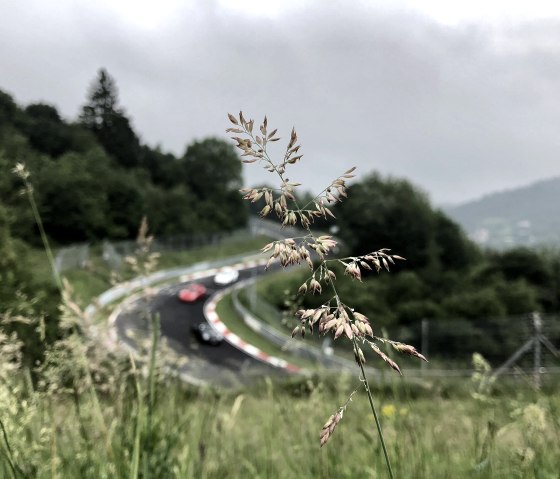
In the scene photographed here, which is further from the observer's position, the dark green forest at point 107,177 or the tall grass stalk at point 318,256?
the dark green forest at point 107,177

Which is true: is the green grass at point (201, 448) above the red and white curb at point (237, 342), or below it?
above

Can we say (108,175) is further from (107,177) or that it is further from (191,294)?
(191,294)

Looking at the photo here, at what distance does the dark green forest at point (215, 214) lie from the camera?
50188mm

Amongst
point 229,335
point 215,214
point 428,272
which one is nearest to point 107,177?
point 215,214

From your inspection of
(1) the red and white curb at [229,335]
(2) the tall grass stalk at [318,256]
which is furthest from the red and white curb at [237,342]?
(2) the tall grass stalk at [318,256]

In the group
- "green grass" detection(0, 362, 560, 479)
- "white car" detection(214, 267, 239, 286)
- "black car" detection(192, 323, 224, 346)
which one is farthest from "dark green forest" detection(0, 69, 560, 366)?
"green grass" detection(0, 362, 560, 479)

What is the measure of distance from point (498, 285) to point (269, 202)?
58.8m

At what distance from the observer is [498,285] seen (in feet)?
175

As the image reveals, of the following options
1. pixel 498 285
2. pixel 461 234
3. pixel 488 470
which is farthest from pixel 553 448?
pixel 461 234

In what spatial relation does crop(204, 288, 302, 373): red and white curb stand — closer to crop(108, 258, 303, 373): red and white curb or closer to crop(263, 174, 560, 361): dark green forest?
crop(108, 258, 303, 373): red and white curb

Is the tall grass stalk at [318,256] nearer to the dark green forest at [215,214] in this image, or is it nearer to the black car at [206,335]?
the black car at [206,335]

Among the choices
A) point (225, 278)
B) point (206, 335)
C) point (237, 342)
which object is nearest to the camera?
point (206, 335)

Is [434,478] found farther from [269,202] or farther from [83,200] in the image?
[83,200]

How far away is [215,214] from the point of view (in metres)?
80.9
